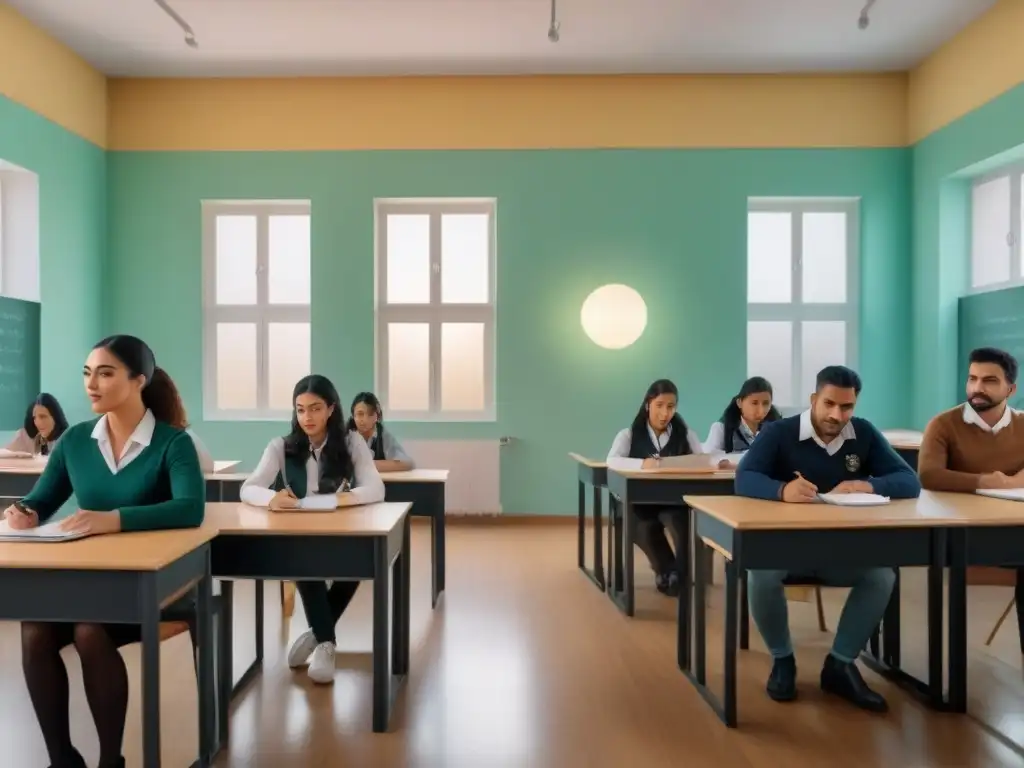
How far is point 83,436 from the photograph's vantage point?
7.26 ft

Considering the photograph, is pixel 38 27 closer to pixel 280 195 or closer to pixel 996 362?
pixel 280 195

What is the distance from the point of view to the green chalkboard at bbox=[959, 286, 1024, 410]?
207 inches

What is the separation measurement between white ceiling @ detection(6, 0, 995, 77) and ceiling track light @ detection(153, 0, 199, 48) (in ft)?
0.18

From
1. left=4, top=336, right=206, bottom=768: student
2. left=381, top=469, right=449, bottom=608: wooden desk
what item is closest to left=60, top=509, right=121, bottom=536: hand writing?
left=4, top=336, right=206, bottom=768: student

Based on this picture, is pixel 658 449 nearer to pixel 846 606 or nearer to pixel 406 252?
pixel 846 606

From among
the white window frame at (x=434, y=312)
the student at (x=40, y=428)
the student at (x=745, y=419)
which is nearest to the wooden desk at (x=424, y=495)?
the student at (x=745, y=419)

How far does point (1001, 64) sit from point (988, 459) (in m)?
3.51

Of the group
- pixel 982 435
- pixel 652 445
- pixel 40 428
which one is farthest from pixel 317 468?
pixel 40 428

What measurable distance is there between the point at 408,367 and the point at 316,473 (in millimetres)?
3726

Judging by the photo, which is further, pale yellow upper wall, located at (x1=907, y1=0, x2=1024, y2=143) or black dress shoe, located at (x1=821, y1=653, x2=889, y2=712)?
pale yellow upper wall, located at (x1=907, y1=0, x2=1024, y2=143)

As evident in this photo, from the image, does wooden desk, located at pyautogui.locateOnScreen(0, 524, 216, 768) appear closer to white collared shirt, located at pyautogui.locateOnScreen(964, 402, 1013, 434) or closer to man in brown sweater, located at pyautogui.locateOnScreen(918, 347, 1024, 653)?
man in brown sweater, located at pyautogui.locateOnScreen(918, 347, 1024, 653)

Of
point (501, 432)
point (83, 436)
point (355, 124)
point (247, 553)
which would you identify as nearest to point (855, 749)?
point (247, 553)

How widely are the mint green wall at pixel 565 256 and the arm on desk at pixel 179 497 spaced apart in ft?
14.0

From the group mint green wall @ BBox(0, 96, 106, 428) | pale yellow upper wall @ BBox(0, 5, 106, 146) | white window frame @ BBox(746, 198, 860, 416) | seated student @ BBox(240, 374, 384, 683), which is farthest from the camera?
white window frame @ BBox(746, 198, 860, 416)
